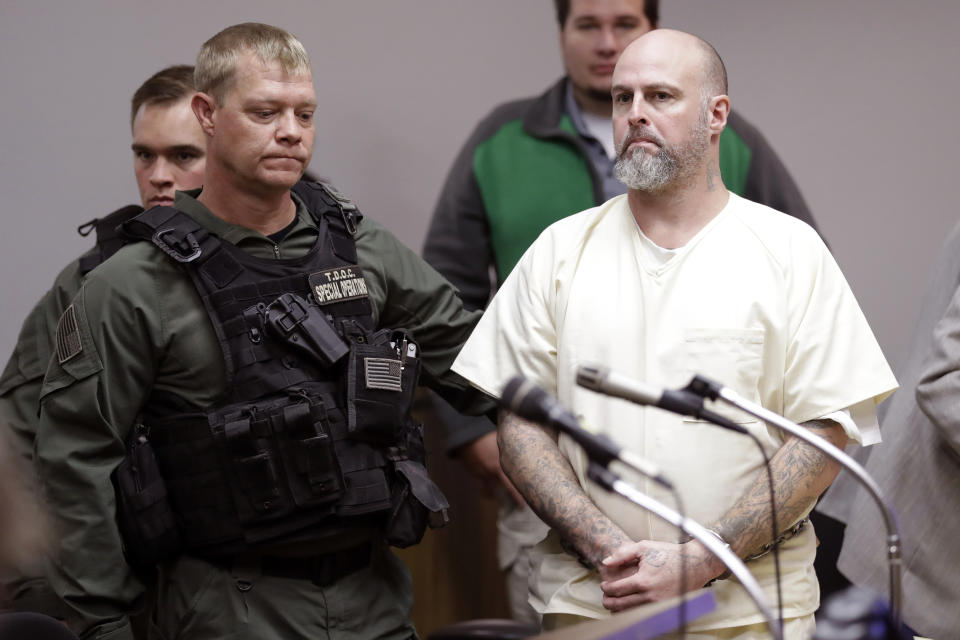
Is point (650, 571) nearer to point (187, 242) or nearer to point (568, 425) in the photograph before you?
point (568, 425)

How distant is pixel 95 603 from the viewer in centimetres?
207

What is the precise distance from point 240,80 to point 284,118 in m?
0.10

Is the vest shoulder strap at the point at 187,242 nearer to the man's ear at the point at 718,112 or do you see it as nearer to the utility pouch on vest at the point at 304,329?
the utility pouch on vest at the point at 304,329

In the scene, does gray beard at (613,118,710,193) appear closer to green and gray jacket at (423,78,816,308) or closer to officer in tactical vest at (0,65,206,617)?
green and gray jacket at (423,78,816,308)

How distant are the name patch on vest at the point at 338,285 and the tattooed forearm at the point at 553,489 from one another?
350 mm

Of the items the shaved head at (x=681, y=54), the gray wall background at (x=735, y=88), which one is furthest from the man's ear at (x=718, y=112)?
the gray wall background at (x=735, y=88)

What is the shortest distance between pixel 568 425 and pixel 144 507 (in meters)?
0.93

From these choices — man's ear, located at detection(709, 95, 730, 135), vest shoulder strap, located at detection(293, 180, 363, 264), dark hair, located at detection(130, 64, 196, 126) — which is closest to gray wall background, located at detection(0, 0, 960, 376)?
dark hair, located at detection(130, 64, 196, 126)

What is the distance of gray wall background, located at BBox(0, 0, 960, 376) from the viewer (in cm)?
370

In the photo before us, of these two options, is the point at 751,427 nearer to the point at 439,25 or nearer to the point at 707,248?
the point at 707,248

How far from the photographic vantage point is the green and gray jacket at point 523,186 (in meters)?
2.92

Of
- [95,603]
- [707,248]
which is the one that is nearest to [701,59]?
[707,248]

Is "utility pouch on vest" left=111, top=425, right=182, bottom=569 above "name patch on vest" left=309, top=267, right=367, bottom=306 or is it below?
below

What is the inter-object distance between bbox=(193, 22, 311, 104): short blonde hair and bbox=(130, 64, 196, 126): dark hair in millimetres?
523
